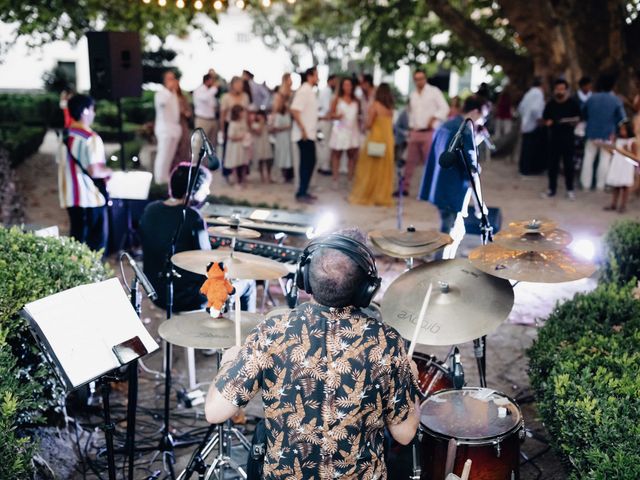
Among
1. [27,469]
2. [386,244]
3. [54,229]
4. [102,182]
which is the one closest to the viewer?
[27,469]

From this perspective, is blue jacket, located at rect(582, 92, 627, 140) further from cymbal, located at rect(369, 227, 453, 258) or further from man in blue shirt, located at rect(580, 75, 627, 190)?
cymbal, located at rect(369, 227, 453, 258)

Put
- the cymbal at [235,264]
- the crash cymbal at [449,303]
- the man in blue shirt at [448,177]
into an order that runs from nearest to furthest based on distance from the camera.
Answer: the crash cymbal at [449,303] < the cymbal at [235,264] < the man in blue shirt at [448,177]

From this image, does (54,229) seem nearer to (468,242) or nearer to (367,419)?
(367,419)

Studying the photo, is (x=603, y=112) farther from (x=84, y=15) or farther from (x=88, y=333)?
(x=88, y=333)

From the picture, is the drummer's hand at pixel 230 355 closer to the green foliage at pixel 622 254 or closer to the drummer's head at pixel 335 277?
the drummer's head at pixel 335 277

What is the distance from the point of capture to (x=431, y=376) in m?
3.94

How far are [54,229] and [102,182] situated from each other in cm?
154

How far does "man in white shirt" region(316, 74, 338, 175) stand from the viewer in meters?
12.7

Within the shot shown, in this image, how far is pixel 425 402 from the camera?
11.4ft

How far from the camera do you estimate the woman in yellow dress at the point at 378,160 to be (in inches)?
387

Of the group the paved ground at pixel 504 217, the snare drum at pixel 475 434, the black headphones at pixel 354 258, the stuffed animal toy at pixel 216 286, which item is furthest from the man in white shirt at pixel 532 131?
the black headphones at pixel 354 258

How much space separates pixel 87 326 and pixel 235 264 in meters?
1.04

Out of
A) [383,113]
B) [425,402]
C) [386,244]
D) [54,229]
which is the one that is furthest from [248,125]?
[425,402]

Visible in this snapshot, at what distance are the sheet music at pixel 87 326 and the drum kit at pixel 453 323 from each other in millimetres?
260
